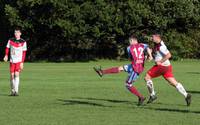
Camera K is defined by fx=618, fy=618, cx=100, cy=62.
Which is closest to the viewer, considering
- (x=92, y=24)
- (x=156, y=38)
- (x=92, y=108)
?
(x=92, y=108)

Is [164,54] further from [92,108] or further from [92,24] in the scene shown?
[92,24]

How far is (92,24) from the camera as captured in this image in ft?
182

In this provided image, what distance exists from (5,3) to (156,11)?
1447cm

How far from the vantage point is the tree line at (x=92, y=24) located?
54219 millimetres

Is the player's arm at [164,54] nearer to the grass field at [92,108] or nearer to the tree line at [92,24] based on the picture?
the grass field at [92,108]

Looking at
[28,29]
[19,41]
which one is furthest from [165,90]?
[28,29]

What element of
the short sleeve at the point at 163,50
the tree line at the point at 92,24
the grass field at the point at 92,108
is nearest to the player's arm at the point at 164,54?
the short sleeve at the point at 163,50

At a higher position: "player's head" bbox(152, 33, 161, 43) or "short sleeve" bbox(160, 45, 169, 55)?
"player's head" bbox(152, 33, 161, 43)

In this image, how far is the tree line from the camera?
5422cm

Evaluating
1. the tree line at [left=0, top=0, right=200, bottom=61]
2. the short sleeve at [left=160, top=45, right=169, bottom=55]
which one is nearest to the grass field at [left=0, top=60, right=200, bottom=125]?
the short sleeve at [left=160, top=45, right=169, bottom=55]

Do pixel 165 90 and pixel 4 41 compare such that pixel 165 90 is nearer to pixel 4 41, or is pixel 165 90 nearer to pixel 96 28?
pixel 96 28

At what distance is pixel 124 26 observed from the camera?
55.4m

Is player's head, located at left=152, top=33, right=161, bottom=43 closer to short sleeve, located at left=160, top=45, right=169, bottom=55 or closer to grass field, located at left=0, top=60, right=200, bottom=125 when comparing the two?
short sleeve, located at left=160, top=45, right=169, bottom=55

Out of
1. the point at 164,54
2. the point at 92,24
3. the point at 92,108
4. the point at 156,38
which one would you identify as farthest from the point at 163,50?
the point at 92,24
